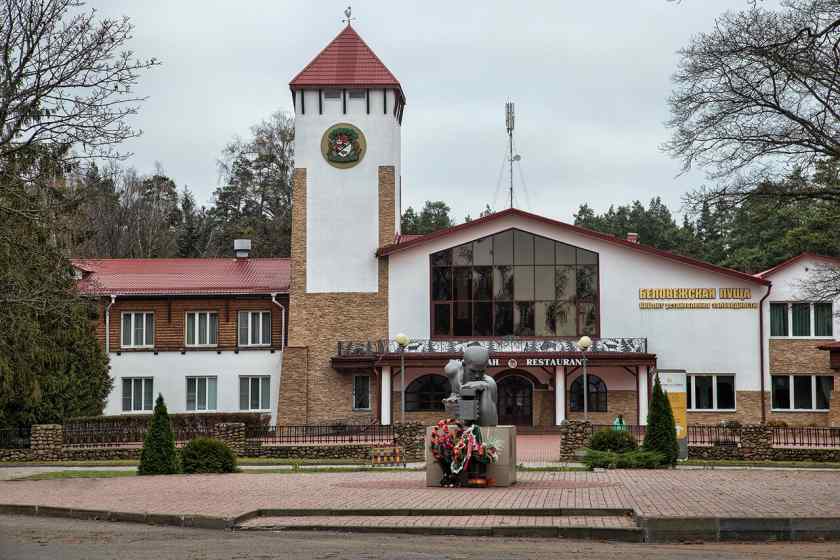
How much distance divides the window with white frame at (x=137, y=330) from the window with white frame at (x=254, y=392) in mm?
4049

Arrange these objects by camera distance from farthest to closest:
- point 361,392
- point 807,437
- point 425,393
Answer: point 361,392, point 425,393, point 807,437

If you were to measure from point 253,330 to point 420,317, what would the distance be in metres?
6.92

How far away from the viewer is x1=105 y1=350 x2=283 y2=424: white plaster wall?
1887 inches

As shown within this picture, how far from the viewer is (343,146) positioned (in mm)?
48281

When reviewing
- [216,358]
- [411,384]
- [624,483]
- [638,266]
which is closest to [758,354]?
[638,266]

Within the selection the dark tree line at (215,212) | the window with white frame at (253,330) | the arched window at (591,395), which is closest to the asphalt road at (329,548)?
the arched window at (591,395)

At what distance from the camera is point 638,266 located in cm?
4644

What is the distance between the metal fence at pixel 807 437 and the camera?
3497 cm

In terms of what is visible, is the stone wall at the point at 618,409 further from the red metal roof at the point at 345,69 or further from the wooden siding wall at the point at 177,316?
the red metal roof at the point at 345,69

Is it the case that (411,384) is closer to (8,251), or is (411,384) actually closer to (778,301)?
(778,301)

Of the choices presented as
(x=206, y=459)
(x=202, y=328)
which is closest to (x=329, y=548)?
(x=206, y=459)

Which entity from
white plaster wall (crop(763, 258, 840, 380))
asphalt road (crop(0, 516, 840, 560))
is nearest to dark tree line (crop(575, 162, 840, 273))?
white plaster wall (crop(763, 258, 840, 380))

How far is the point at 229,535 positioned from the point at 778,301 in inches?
1355

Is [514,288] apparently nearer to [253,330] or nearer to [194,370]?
[253,330]
